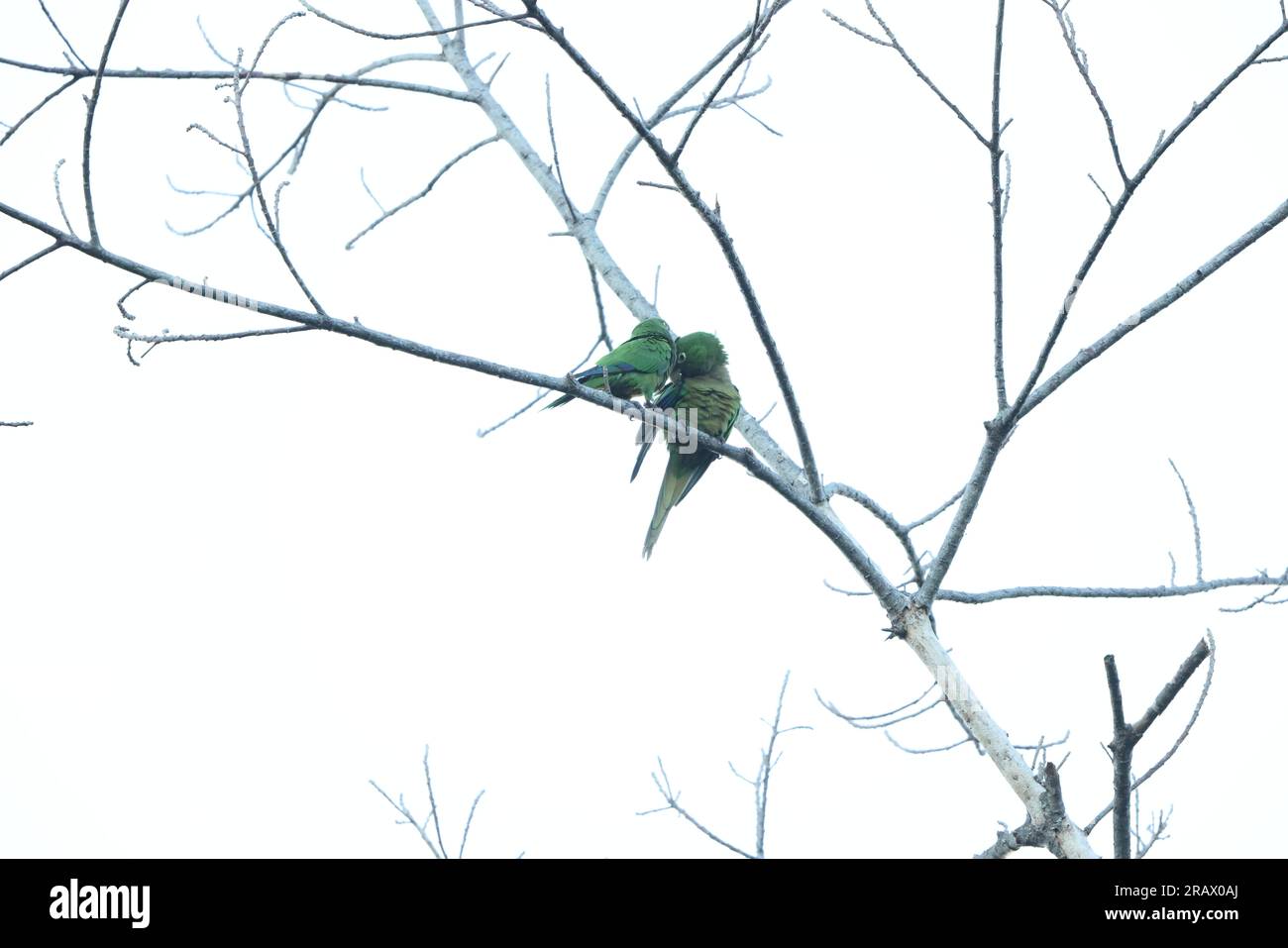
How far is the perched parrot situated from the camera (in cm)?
545

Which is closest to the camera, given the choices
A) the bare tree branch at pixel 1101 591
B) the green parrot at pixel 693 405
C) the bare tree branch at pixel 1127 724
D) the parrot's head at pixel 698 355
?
the bare tree branch at pixel 1127 724

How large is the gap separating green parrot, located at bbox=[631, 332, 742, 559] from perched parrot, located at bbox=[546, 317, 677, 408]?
0.08 meters

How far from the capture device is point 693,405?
5707 mm

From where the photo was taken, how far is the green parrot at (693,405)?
5.43 m

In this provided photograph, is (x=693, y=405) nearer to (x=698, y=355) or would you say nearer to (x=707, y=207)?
Result: (x=698, y=355)

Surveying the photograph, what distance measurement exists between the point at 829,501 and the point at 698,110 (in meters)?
1.19

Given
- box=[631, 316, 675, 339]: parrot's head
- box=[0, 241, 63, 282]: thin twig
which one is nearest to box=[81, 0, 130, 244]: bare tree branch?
box=[0, 241, 63, 282]: thin twig

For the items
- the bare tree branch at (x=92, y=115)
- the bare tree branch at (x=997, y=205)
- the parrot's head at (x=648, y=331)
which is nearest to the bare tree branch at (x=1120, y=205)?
the bare tree branch at (x=997, y=205)

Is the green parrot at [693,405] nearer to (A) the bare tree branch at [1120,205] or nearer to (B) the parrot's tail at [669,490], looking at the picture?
(B) the parrot's tail at [669,490]

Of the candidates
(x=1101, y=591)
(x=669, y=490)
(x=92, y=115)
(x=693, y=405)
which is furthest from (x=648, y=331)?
(x=92, y=115)

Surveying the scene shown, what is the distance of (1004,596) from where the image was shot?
2.99 m

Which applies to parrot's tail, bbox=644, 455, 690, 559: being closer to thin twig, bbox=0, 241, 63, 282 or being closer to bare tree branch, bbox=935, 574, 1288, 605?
bare tree branch, bbox=935, 574, 1288, 605
